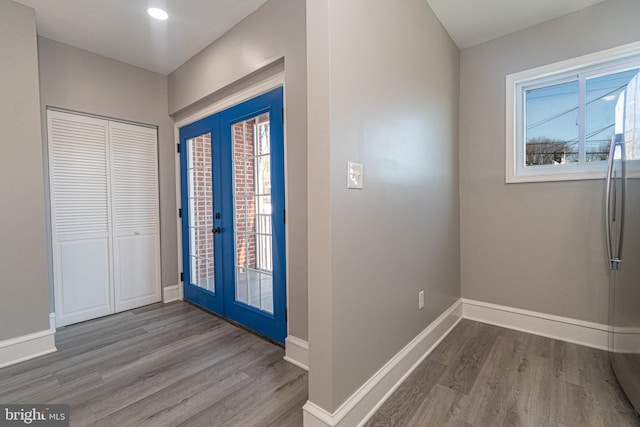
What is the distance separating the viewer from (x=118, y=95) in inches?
117

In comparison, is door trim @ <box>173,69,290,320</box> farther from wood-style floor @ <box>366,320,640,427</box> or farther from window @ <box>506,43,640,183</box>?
window @ <box>506,43,640,183</box>

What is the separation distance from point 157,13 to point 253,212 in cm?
180

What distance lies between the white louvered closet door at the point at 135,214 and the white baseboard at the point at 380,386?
2.70 m

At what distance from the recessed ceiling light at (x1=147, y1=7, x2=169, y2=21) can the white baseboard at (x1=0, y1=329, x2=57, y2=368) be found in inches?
108

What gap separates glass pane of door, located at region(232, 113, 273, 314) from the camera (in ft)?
7.81

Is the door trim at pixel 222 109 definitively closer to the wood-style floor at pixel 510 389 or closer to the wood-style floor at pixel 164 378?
the wood-style floor at pixel 164 378

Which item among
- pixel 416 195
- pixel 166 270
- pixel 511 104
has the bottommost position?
pixel 166 270

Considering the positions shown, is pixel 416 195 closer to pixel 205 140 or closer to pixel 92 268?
pixel 205 140

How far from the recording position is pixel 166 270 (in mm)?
3363

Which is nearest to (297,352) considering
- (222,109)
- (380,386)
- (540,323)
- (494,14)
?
(380,386)

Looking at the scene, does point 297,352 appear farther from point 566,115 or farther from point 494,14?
point 494,14

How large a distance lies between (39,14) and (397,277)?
11.4 ft

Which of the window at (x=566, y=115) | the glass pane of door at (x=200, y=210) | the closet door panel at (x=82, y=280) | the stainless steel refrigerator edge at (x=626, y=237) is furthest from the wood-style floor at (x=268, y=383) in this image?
the window at (x=566, y=115)

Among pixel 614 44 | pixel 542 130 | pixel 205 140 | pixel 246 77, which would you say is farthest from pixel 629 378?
pixel 205 140
